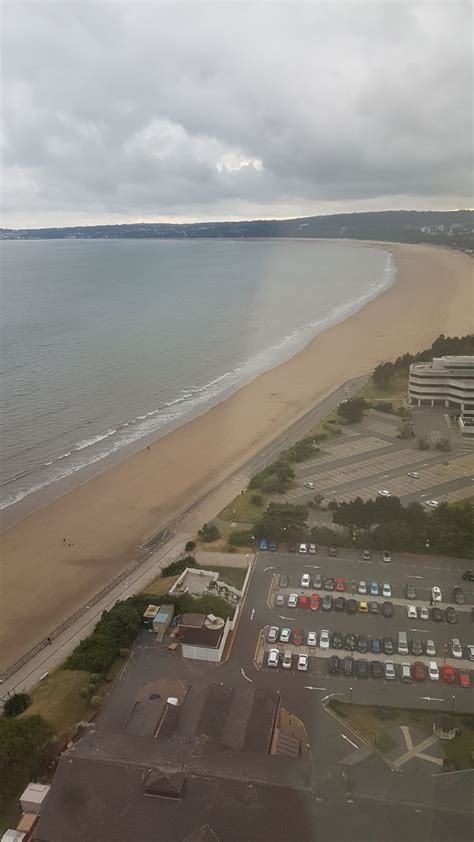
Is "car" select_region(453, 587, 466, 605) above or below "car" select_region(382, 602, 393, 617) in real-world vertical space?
above

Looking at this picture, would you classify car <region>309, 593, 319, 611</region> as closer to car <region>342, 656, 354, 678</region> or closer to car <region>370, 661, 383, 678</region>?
car <region>342, 656, 354, 678</region>

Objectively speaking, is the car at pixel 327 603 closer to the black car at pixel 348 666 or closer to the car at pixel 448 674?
the black car at pixel 348 666

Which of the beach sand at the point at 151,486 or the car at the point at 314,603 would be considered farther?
the beach sand at the point at 151,486

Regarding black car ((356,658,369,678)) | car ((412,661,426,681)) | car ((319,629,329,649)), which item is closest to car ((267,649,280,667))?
car ((319,629,329,649))

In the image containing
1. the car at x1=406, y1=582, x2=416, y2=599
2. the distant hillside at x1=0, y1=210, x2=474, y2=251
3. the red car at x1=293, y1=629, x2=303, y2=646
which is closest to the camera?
the red car at x1=293, y1=629, x2=303, y2=646

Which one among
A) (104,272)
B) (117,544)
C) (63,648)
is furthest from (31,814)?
(104,272)

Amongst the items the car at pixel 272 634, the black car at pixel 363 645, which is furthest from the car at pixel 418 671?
the car at pixel 272 634

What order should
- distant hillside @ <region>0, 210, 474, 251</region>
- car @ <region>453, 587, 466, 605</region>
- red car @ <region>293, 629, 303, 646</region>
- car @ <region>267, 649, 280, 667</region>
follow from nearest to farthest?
car @ <region>267, 649, 280, 667</region>, red car @ <region>293, 629, 303, 646</region>, car @ <region>453, 587, 466, 605</region>, distant hillside @ <region>0, 210, 474, 251</region>

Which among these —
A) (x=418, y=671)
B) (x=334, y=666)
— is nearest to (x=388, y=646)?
(x=418, y=671)
